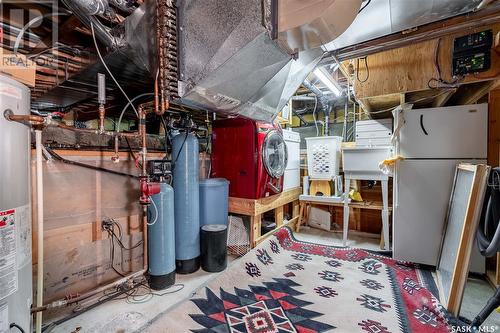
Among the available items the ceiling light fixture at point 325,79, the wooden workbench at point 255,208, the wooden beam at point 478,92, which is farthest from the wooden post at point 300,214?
the wooden beam at point 478,92

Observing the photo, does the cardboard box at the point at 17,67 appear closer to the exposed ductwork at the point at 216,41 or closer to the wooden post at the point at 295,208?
the exposed ductwork at the point at 216,41

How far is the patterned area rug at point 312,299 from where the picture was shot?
5.49 feet

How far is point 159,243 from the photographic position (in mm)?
2191

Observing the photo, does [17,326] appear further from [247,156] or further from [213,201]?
[247,156]

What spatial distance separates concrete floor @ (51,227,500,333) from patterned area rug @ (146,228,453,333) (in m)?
0.18

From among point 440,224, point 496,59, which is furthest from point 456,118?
point 440,224

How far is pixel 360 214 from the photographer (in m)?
3.96

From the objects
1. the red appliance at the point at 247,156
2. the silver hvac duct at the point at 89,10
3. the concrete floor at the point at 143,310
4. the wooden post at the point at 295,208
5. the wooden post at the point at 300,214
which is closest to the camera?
the silver hvac duct at the point at 89,10

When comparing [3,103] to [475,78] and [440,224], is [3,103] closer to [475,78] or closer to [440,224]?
[475,78]

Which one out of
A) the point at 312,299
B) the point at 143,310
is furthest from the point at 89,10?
the point at 312,299

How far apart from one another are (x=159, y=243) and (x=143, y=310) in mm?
545

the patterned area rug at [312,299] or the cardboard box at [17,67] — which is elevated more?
the cardboard box at [17,67]

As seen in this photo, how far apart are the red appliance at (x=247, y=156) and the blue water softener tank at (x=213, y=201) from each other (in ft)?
0.92

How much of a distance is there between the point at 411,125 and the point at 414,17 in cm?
120
